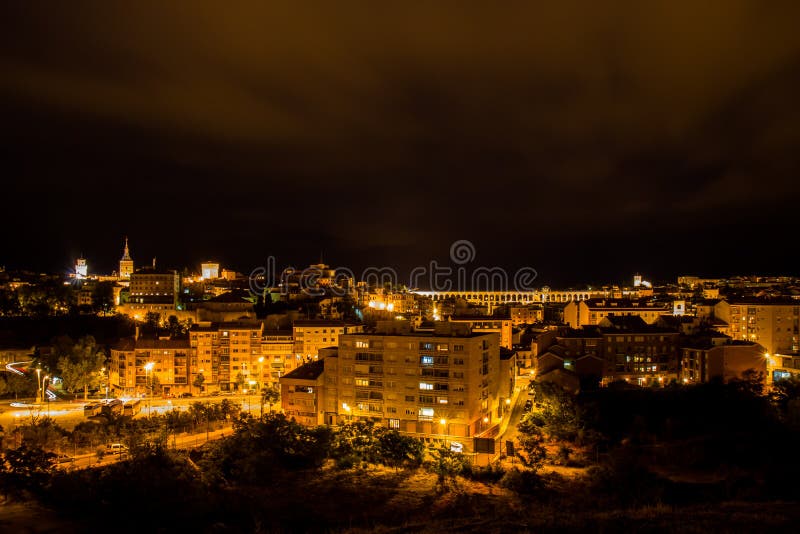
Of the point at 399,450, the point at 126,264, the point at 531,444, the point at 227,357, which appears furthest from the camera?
the point at 126,264

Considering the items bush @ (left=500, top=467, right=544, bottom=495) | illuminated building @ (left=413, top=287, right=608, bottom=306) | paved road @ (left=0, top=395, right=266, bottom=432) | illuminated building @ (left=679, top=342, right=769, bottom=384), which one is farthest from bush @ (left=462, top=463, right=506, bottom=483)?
illuminated building @ (left=413, top=287, right=608, bottom=306)

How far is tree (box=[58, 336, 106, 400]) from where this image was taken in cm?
2731

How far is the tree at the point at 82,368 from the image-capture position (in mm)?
27312

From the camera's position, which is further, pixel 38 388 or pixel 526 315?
pixel 526 315

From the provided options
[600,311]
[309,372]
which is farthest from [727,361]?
[309,372]

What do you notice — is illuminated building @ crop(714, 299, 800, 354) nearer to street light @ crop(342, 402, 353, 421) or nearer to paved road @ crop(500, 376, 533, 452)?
paved road @ crop(500, 376, 533, 452)

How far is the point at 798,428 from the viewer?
18484 mm

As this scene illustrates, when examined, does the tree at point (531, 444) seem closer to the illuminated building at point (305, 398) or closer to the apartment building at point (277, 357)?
the illuminated building at point (305, 398)

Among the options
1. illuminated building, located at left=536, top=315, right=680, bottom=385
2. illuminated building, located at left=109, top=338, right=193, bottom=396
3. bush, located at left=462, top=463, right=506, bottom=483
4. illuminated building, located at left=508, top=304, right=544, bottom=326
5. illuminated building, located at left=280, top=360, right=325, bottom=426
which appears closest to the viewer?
bush, located at left=462, top=463, right=506, bottom=483

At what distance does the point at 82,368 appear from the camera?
27469 millimetres

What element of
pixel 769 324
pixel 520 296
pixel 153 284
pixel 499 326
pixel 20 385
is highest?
pixel 153 284

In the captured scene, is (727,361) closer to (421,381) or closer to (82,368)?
(421,381)

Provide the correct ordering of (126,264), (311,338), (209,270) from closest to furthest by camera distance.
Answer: (311,338), (126,264), (209,270)

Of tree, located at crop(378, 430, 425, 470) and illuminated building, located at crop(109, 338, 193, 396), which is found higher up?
illuminated building, located at crop(109, 338, 193, 396)
